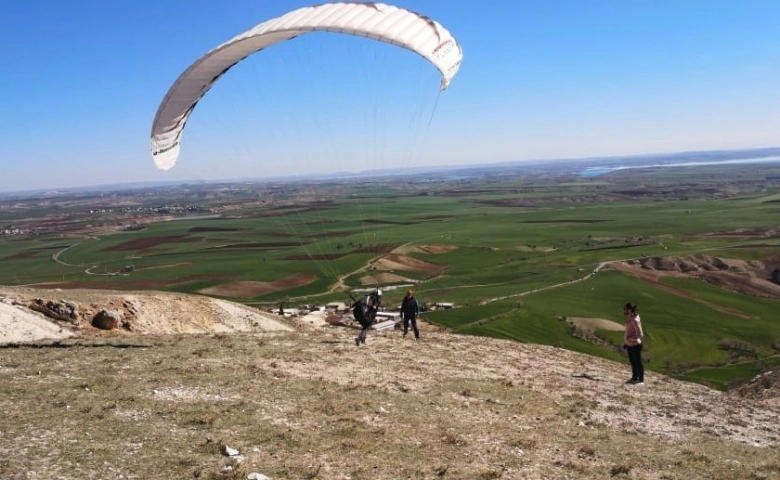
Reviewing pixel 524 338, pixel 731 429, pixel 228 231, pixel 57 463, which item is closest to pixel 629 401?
pixel 731 429

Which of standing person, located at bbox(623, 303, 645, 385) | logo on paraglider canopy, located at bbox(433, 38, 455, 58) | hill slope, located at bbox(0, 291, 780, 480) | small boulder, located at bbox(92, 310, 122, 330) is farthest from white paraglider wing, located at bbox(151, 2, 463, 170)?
standing person, located at bbox(623, 303, 645, 385)

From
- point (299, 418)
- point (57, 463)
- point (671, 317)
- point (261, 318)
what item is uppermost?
point (57, 463)

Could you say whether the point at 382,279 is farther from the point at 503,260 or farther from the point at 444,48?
the point at 444,48

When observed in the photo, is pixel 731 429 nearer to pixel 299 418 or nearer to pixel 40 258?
pixel 299 418

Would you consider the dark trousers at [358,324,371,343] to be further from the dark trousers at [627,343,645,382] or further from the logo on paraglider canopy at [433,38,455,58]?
the logo on paraglider canopy at [433,38,455,58]

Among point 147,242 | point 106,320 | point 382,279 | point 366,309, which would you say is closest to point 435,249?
point 382,279
